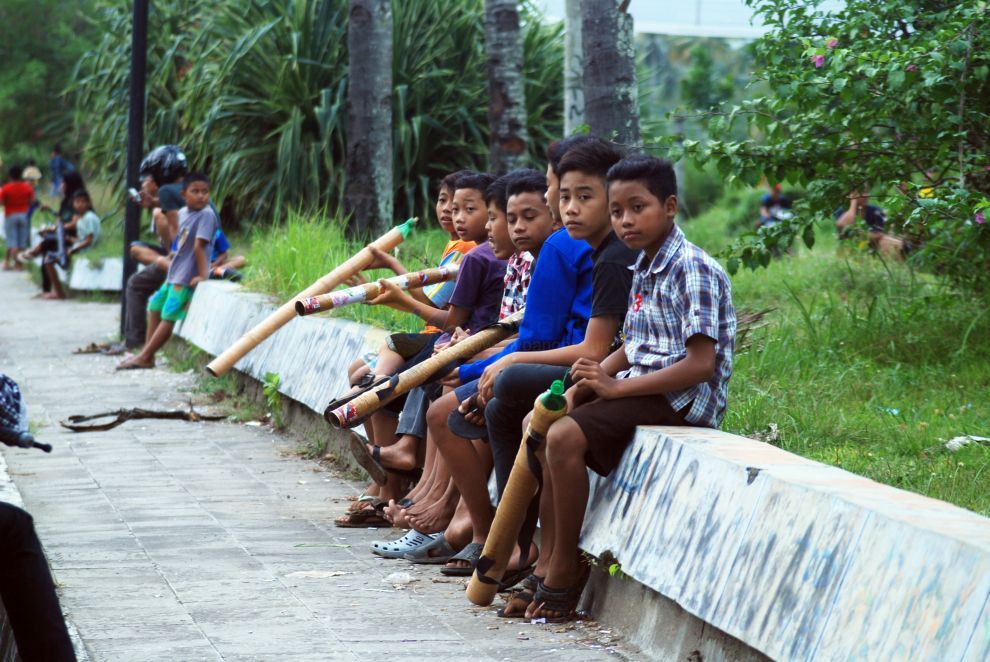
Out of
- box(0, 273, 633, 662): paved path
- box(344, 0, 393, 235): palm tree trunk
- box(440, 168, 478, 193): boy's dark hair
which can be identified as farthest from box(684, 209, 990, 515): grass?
box(344, 0, 393, 235): palm tree trunk

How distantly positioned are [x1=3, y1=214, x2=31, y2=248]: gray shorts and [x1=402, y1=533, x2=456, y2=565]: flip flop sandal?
2125cm


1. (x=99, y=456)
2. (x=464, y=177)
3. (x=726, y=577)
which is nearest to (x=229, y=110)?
(x=99, y=456)

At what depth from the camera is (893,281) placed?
9680 mm

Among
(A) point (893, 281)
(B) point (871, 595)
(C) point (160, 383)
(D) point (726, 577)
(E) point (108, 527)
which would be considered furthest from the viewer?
(C) point (160, 383)

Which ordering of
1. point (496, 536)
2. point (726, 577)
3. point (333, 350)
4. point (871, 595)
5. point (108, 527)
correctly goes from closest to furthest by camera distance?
point (871, 595) → point (726, 577) → point (496, 536) → point (108, 527) → point (333, 350)

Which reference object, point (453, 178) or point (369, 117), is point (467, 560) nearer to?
point (453, 178)

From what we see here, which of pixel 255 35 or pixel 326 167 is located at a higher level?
pixel 255 35

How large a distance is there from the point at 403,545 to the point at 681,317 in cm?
189

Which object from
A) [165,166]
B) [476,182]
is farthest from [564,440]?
[165,166]

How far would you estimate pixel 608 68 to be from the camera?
9266 mm

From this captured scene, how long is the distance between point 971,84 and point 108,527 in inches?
180

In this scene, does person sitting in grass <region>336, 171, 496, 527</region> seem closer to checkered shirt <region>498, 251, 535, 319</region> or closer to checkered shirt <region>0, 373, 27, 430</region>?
checkered shirt <region>498, 251, 535, 319</region>

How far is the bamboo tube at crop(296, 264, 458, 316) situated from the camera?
6840 mm

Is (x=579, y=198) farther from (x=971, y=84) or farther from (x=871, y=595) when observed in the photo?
(x=971, y=84)
